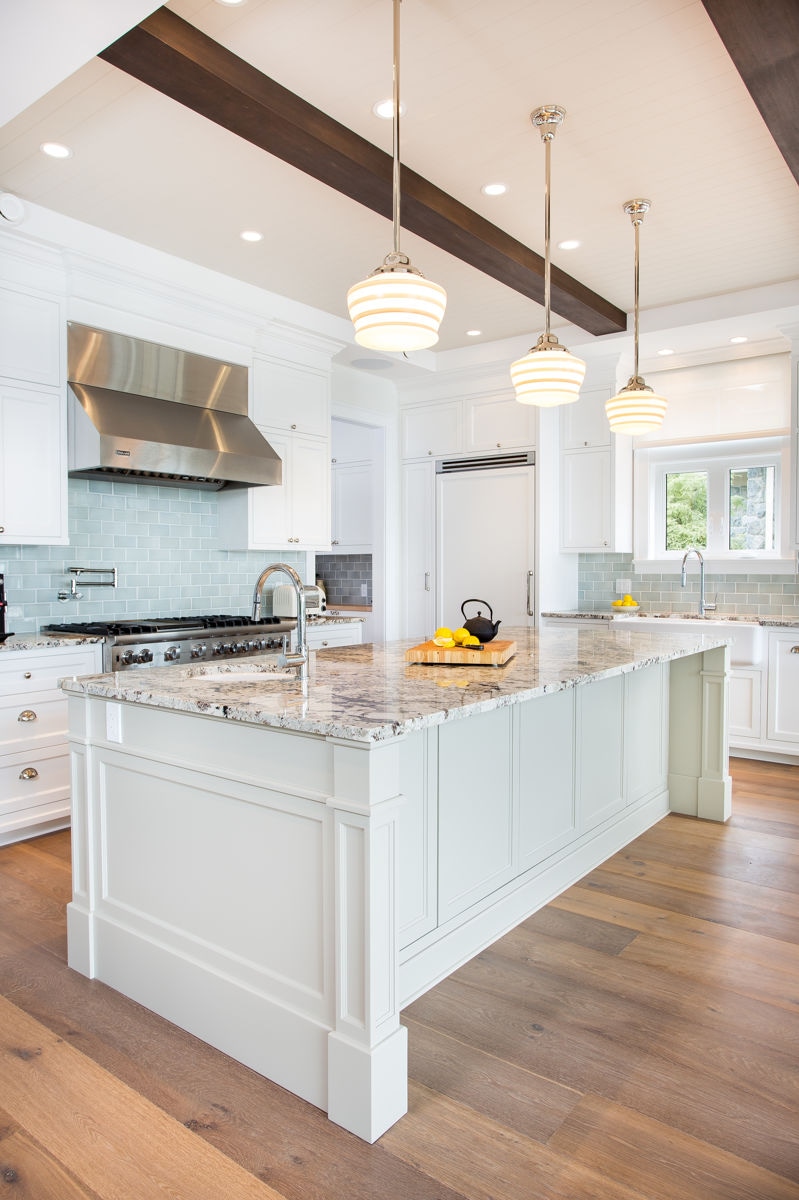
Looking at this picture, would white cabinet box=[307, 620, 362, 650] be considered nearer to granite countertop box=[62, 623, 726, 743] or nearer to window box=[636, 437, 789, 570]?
granite countertop box=[62, 623, 726, 743]

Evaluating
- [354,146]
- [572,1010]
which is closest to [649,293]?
[354,146]

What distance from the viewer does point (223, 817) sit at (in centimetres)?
195

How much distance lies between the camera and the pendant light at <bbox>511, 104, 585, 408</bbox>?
9.37 feet

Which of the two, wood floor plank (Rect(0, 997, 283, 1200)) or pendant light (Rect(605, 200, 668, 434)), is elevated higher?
pendant light (Rect(605, 200, 668, 434))

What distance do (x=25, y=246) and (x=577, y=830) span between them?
A: 3.57 meters

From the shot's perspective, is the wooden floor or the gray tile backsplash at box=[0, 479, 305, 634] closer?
the wooden floor

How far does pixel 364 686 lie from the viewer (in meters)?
2.14

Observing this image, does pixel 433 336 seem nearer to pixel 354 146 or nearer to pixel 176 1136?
pixel 354 146

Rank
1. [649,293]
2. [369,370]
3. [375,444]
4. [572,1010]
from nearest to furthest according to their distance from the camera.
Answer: [572,1010]
[649,293]
[369,370]
[375,444]

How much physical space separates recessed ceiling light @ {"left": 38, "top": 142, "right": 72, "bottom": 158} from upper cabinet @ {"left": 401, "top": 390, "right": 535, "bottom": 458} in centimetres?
347

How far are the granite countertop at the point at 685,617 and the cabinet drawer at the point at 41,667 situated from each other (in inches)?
130

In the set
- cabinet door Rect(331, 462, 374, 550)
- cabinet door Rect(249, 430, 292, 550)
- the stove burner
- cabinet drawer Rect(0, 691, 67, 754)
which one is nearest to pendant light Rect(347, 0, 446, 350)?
the stove burner

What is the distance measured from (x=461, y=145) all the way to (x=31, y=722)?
10.0 ft

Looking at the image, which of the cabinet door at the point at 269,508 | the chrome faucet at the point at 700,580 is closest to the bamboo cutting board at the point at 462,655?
the cabinet door at the point at 269,508
